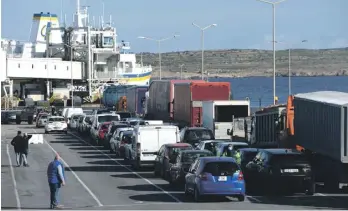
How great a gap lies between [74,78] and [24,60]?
8.71 m

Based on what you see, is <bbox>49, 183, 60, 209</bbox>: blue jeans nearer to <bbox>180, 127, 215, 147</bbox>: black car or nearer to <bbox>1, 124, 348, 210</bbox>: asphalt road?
<bbox>1, 124, 348, 210</bbox>: asphalt road

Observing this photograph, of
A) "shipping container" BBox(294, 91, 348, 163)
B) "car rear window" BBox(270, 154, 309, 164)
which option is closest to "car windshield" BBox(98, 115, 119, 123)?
"shipping container" BBox(294, 91, 348, 163)

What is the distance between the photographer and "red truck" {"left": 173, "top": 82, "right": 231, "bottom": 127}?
45.2m

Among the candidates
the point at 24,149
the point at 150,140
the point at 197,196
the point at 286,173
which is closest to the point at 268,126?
the point at 150,140

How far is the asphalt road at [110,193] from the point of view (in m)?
23.2

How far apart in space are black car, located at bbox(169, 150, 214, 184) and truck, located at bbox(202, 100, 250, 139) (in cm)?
1399

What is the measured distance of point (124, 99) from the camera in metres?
77.1

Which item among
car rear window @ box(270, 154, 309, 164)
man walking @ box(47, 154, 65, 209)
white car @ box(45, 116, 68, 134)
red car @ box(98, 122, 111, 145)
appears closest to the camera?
man walking @ box(47, 154, 65, 209)

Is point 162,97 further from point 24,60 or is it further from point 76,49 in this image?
point 76,49

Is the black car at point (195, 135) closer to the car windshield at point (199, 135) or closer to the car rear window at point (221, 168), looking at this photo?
the car windshield at point (199, 135)

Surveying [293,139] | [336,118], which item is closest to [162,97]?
→ [293,139]

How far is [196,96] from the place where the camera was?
4534 cm

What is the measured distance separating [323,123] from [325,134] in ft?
1.94

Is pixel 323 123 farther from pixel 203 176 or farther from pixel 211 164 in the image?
pixel 203 176
